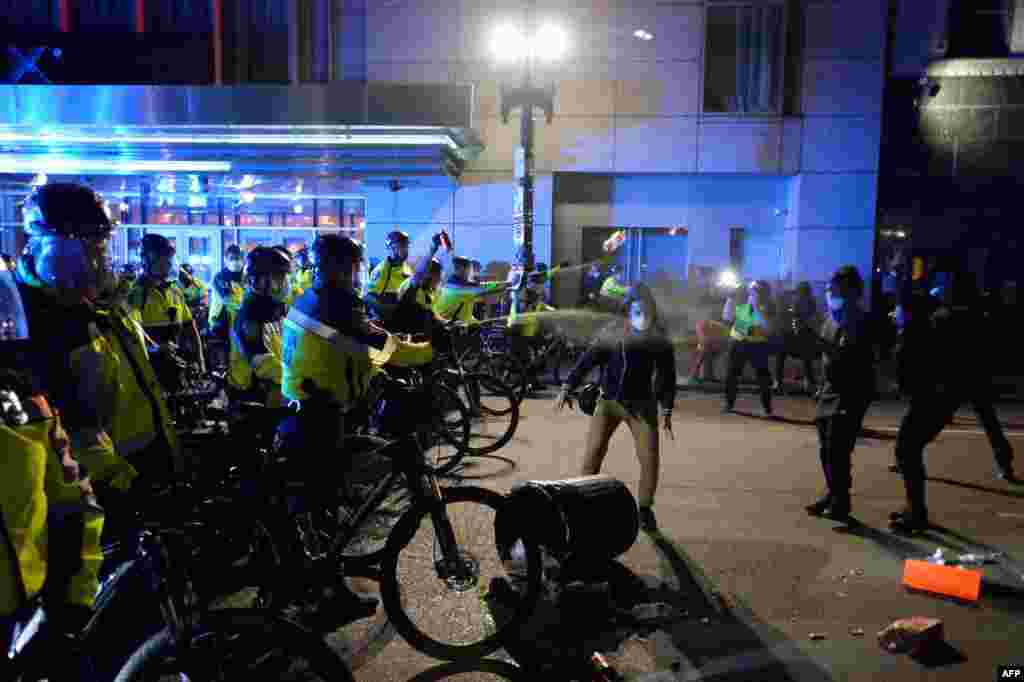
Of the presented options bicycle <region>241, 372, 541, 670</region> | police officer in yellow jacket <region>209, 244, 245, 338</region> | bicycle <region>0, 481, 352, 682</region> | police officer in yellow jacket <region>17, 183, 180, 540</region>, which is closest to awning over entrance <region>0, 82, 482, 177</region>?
police officer in yellow jacket <region>209, 244, 245, 338</region>

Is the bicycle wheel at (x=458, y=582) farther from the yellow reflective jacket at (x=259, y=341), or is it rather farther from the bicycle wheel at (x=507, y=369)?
the bicycle wheel at (x=507, y=369)

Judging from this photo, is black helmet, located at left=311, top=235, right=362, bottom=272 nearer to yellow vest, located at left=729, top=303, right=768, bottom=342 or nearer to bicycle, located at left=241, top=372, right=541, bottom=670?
bicycle, located at left=241, top=372, right=541, bottom=670

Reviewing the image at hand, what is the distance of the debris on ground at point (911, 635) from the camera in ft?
13.1

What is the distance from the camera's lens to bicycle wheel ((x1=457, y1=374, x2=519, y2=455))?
800cm

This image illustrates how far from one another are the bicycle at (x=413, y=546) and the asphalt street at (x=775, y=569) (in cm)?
18

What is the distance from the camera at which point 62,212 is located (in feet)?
9.00

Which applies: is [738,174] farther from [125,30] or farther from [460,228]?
[125,30]

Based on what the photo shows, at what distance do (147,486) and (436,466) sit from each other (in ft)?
14.7

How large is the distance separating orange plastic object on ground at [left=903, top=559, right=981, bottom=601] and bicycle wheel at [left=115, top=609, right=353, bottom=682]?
3.94m

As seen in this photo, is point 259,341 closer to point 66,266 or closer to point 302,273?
point 66,266

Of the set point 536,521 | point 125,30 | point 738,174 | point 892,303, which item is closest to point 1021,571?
point 536,521

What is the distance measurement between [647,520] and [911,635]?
213 centimetres

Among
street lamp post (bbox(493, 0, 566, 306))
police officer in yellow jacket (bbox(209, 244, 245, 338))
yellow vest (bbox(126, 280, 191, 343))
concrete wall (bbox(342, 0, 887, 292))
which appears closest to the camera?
yellow vest (bbox(126, 280, 191, 343))

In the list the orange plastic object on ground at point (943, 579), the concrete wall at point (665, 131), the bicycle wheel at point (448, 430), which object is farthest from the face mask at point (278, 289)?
the concrete wall at point (665, 131)
